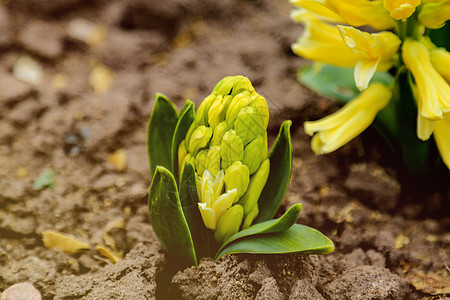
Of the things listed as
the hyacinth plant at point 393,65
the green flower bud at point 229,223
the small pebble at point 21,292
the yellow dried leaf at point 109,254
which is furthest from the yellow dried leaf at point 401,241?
the small pebble at point 21,292

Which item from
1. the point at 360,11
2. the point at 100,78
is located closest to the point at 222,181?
the point at 360,11

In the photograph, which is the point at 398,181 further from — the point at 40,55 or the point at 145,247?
the point at 40,55

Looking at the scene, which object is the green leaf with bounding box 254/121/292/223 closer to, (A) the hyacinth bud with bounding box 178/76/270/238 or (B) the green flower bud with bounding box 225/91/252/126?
(A) the hyacinth bud with bounding box 178/76/270/238

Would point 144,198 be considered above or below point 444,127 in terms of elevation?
below

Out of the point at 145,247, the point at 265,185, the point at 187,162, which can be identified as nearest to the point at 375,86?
the point at 265,185

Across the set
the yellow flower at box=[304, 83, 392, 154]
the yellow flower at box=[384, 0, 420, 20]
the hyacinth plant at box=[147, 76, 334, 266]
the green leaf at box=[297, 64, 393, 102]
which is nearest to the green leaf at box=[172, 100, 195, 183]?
the hyacinth plant at box=[147, 76, 334, 266]

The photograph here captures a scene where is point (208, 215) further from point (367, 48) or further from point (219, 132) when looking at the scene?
point (367, 48)

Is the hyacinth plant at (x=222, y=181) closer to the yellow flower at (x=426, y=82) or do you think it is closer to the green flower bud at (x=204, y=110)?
the green flower bud at (x=204, y=110)
